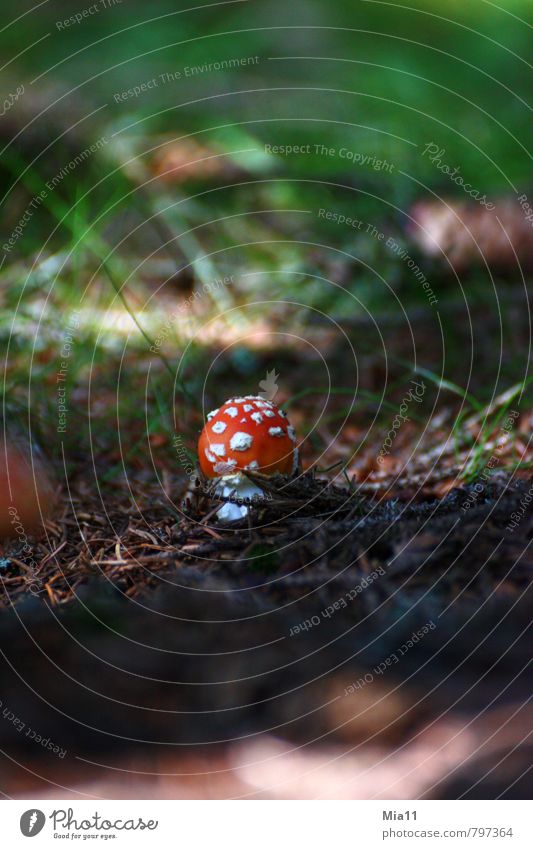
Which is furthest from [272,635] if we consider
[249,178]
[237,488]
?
[249,178]

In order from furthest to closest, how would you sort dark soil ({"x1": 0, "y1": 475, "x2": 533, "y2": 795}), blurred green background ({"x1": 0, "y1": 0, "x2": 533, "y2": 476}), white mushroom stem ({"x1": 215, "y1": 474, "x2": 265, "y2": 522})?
blurred green background ({"x1": 0, "y1": 0, "x2": 533, "y2": 476})
white mushroom stem ({"x1": 215, "y1": 474, "x2": 265, "y2": 522})
dark soil ({"x1": 0, "y1": 475, "x2": 533, "y2": 795})

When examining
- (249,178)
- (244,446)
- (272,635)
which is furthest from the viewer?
(249,178)

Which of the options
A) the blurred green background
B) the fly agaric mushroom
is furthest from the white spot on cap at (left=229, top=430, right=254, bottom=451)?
the blurred green background

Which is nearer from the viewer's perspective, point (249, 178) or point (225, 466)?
point (225, 466)

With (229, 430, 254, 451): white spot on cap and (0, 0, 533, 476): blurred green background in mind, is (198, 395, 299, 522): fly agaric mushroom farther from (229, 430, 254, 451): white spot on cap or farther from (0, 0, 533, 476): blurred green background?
(0, 0, 533, 476): blurred green background

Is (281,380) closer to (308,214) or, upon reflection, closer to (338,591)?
(308,214)

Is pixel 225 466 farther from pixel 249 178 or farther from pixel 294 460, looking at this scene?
pixel 249 178

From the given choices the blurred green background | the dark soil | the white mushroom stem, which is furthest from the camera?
the blurred green background
